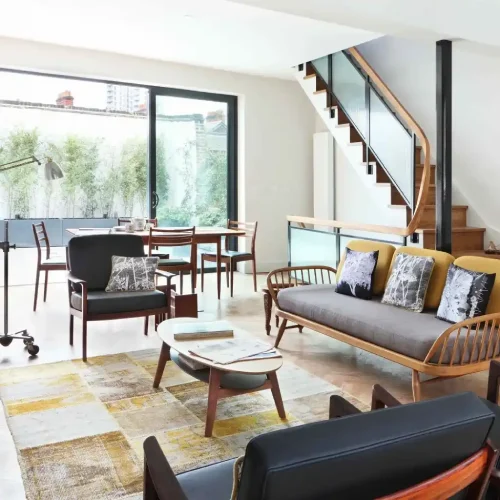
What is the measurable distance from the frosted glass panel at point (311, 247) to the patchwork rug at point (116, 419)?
2211 millimetres

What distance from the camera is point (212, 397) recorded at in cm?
278

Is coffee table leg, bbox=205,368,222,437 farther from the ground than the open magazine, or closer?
closer

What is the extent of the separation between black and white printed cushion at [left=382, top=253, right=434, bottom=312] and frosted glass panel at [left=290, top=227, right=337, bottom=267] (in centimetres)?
191

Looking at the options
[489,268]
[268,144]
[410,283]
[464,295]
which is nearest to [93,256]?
[410,283]

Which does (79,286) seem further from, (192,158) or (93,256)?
(192,158)

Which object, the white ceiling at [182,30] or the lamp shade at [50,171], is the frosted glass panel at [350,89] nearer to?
the white ceiling at [182,30]

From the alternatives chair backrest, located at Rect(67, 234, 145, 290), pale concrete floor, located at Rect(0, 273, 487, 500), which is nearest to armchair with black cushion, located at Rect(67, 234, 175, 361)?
chair backrest, located at Rect(67, 234, 145, 290)

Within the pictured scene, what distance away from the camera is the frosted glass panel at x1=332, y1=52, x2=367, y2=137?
619cm

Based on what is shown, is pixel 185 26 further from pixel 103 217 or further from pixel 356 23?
pixel 103 217

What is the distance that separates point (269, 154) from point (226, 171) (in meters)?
0.68

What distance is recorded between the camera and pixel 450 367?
300 centimetres

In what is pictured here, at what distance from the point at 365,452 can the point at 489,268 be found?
2704 mm

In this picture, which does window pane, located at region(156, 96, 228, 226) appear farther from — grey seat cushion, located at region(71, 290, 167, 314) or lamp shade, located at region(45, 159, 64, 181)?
grey seat cushion, located at region(71, 290, 167, 314)

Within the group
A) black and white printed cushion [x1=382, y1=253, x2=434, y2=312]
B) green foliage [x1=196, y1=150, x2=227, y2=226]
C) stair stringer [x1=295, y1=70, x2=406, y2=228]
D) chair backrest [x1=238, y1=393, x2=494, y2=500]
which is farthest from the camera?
green foliage [x1=196, y1=150, x2=227, y2=226]
